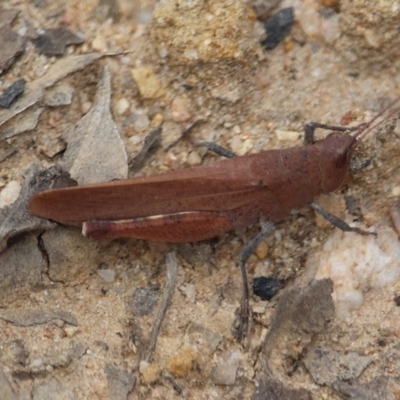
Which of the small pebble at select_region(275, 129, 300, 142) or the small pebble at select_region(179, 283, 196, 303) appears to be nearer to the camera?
the small pebble at select_region(179, 283, 196, 303)

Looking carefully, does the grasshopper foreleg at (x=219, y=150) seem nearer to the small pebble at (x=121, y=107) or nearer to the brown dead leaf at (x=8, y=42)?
the small pebble at (x=121, y=107)

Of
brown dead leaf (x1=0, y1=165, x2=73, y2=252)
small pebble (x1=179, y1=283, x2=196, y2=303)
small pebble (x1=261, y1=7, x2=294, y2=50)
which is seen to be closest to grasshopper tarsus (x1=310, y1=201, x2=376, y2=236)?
small pebble (x1=179, y1=283, x2=196, y2=303)

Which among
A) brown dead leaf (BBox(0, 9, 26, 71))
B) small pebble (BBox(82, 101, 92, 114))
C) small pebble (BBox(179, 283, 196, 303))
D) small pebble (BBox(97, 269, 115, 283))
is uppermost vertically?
brown dead leaf (BBox(0, 9, 26, 71))

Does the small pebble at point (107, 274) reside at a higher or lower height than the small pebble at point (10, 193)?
lower

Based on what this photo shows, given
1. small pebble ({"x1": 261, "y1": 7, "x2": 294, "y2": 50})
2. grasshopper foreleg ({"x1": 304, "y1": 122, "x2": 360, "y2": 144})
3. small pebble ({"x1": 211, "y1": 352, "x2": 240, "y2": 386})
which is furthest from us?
small pebble ({"x1": 261, "y1": 7, "x2": 294, "y2": 50})

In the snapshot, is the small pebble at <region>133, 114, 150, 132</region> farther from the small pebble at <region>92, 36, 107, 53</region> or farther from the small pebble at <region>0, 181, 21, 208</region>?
the small pebble at <region>0, 181, 21, 208</region>

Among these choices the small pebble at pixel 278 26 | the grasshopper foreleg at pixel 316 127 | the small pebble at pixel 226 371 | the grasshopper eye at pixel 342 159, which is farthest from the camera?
the small pebble at pixel 278 26

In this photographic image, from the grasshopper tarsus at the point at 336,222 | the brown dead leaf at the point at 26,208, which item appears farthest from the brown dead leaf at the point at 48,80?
the grasshopper tarsus at the point at 336,222

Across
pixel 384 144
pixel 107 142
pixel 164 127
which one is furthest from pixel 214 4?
pixel 384 144
